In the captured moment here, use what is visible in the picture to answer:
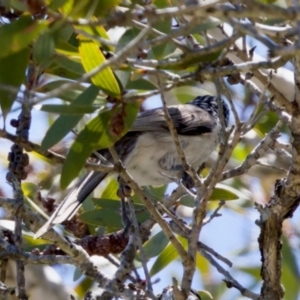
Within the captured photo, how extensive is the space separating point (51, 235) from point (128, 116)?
757 mm

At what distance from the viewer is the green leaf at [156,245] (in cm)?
448

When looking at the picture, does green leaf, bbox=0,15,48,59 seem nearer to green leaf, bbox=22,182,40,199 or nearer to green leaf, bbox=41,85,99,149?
green leaf, bbox=41,85,99,149

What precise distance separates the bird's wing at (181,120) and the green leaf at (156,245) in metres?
0.92

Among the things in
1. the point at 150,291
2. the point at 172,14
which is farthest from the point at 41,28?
the point at 150,291

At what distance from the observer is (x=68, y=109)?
2.70 meters

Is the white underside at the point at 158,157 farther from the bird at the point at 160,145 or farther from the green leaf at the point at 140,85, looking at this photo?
the green leaf at the point at 140,85

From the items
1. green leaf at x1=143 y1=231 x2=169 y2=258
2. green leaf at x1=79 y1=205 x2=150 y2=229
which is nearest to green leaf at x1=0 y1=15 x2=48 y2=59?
green leaf at x1=79 y1=205 x2=150 y2=229

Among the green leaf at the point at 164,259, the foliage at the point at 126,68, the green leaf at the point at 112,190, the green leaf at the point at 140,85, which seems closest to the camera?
the foliage at the point at 126,68

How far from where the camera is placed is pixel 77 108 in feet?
9.00

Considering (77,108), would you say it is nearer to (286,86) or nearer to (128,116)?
(128,116)

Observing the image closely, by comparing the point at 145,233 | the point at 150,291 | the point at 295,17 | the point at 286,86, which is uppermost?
the point at 286,86

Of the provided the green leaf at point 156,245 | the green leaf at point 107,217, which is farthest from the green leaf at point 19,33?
the green leaf at point 156,245

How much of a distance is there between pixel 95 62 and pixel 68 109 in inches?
8.3

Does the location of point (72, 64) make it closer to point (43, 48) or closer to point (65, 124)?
point (65, 124)
